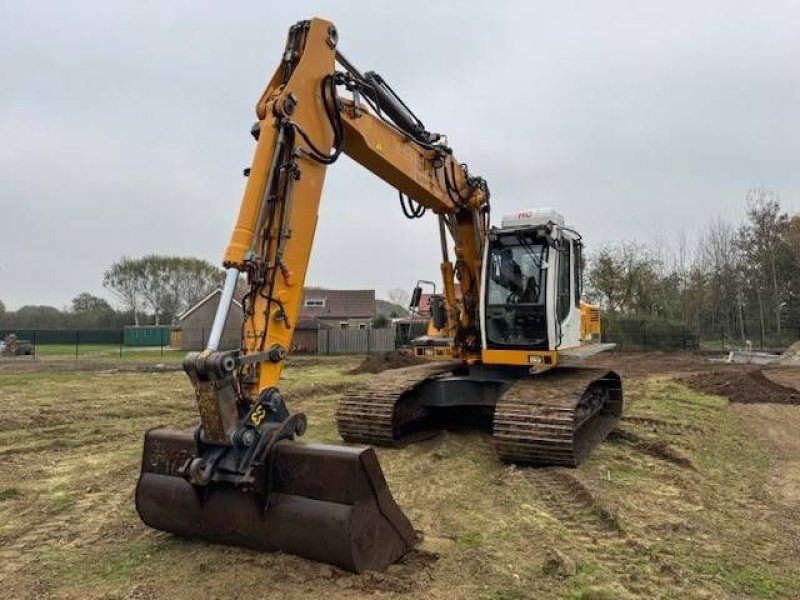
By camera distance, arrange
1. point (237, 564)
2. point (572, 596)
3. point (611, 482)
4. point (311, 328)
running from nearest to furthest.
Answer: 1. point (572, 596)
2. point (237, 564)
3. point (611, 482)
4. point (311, 328)

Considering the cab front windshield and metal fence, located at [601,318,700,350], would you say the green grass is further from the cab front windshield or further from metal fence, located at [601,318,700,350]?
the cab front windshield

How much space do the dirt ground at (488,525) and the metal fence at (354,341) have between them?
78.4 feet

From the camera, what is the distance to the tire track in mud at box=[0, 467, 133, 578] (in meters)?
4.47

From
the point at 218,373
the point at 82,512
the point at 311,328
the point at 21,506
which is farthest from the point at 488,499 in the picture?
the point at 311,328

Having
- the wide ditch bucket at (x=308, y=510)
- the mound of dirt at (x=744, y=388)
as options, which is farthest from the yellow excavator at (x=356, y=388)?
the mound of dirt at (x=744, y=388)

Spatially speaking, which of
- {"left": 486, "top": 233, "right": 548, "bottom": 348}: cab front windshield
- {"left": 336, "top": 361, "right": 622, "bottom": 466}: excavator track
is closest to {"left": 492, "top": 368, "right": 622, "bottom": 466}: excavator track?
{"left": 336, "top": 361, "right": 622, "bottom": 466}: excavator track

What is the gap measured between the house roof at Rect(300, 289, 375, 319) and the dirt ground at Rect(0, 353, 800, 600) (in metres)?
40.0

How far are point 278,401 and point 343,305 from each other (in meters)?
46.7

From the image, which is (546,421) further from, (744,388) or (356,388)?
(744,388)

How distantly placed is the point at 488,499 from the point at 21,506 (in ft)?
13.3

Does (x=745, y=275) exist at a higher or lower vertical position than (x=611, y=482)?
higher

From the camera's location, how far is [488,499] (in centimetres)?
567

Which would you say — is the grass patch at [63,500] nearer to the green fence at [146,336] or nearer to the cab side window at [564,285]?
the cab side window at [564,285]

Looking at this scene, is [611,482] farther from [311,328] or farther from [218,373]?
[311,328]
